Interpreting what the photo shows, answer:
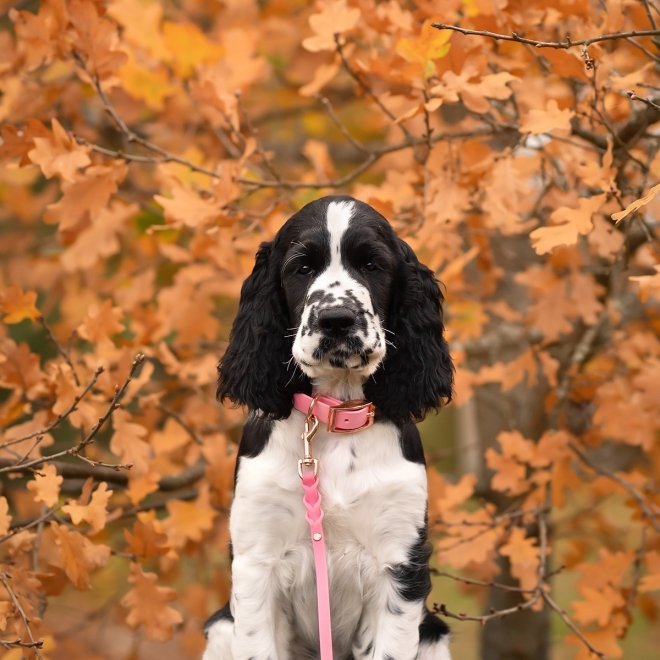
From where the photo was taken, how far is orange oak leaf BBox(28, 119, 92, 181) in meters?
3.06

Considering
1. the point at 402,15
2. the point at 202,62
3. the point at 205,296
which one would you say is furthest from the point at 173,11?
the point at 402,15

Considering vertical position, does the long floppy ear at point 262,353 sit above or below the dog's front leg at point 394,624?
above

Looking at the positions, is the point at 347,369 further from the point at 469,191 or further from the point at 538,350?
the point at 538,350

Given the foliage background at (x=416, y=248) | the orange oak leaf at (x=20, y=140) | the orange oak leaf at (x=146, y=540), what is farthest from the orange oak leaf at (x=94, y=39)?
the orange oak leaf at (x=146, y=540)

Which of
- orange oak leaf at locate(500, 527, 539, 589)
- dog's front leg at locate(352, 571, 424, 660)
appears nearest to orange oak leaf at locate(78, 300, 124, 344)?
dog's front leg at locate(352, 571, 424, 660)

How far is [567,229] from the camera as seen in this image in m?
2.66

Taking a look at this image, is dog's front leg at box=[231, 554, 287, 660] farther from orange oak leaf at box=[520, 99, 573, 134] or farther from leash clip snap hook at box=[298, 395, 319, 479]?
orange oak leaf at box=[520, 99, 573, 134]

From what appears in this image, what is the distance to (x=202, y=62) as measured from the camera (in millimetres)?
4195

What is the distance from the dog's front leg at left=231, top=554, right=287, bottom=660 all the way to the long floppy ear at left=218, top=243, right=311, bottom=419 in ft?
1.42

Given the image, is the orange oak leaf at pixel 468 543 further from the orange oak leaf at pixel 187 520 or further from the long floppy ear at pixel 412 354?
the orange oak leaf at pixel 187 520

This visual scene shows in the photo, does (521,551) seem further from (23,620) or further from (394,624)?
(23,620)

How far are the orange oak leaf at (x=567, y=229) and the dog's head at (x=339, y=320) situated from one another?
0.45m

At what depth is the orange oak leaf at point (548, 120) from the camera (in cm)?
280

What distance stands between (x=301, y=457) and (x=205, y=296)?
153 centimetres
